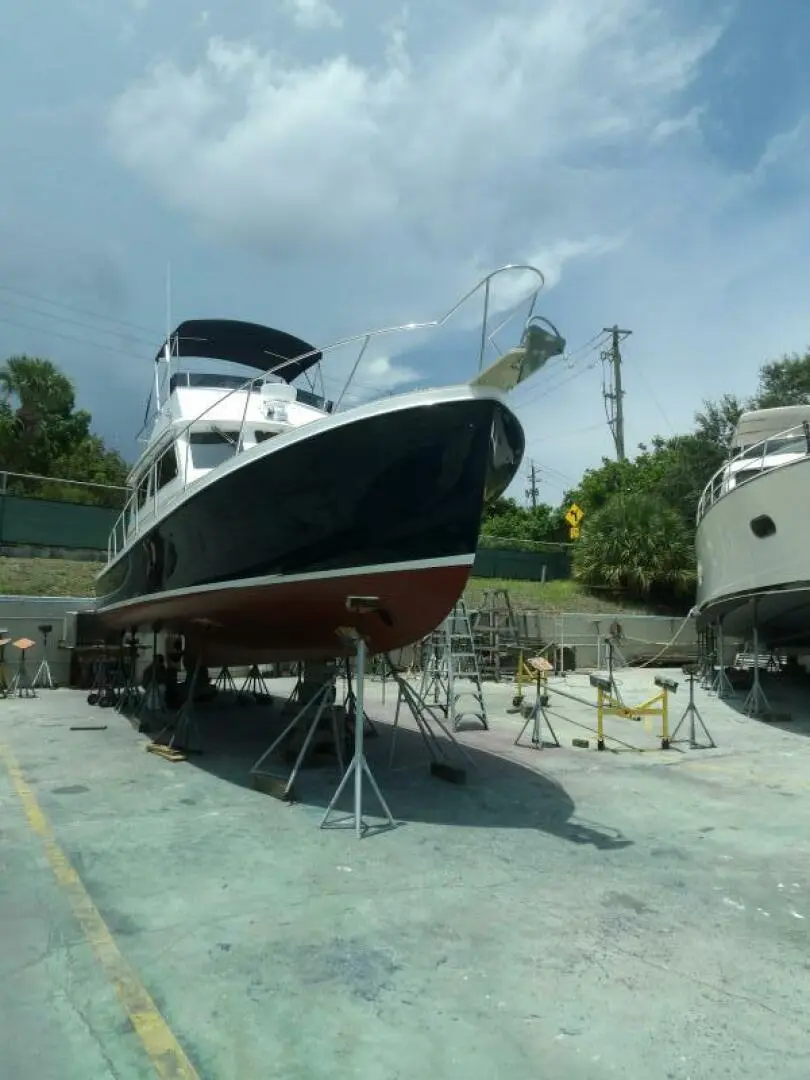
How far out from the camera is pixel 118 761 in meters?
7.83

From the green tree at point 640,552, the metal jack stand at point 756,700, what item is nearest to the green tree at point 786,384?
the green tree at point 640,552

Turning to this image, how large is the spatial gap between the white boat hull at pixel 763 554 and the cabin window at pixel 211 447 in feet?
24.4

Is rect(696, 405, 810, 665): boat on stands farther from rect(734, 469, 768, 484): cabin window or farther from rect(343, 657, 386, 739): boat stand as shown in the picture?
rect(343, 657, 386, 739): boat stand

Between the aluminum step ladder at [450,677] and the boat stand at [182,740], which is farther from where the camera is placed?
the aluminum step ladder at [450,677]

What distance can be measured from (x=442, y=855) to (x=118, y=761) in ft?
13.7

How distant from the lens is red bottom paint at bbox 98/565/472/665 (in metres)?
6.30

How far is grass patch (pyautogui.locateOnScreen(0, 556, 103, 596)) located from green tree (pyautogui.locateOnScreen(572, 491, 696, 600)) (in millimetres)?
15605

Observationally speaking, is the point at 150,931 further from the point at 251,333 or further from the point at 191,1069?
the point at 251,333

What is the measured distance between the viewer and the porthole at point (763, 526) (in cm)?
1138

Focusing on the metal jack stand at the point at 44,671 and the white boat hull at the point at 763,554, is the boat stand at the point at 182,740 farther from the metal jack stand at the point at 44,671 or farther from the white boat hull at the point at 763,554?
the white boat hull at the point at 763,554

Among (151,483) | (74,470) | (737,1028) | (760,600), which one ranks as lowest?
(737,1028)

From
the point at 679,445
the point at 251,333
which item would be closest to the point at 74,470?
the point at 251,333

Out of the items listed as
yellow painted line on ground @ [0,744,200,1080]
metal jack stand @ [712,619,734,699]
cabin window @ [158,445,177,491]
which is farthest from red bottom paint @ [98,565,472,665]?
metal jack stand @ [712,619,734,699]

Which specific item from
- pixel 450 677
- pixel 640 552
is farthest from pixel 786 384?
pixel 450 677
